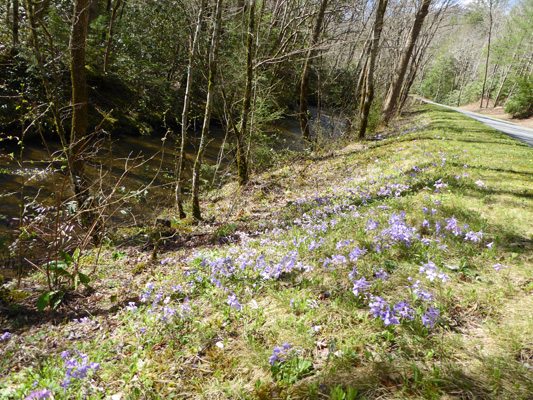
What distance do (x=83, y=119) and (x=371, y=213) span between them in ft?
19.0

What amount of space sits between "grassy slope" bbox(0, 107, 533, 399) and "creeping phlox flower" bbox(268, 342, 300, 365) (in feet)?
0.18

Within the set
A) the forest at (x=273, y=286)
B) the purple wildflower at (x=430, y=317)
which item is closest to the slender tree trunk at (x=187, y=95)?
the forest at (x=273, y=286)

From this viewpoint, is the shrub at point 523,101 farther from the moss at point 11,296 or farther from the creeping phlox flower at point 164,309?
the moss at point 11,296

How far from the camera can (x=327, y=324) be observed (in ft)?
8.55

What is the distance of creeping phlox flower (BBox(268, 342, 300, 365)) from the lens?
7.14ft

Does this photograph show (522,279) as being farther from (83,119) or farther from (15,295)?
(83,119)

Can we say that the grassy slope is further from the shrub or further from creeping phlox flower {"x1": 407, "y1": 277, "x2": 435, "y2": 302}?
the shrub

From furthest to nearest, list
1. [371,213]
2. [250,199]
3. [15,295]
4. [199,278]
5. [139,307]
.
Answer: [250,199] < [371,213] < [15,295] < [199,278] < [139,307]

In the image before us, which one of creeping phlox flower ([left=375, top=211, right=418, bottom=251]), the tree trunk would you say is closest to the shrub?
creeping phlox flower ([left=375, top=211, right=418, bottom=251])

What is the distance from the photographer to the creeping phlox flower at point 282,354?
2.18 metres

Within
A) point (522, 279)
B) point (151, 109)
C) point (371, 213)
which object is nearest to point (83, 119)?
point (371, 213)

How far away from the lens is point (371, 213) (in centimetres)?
457

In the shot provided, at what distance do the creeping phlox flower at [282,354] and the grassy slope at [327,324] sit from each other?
54 mm

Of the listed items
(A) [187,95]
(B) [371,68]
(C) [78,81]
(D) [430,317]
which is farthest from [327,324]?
(B) [371,68]
